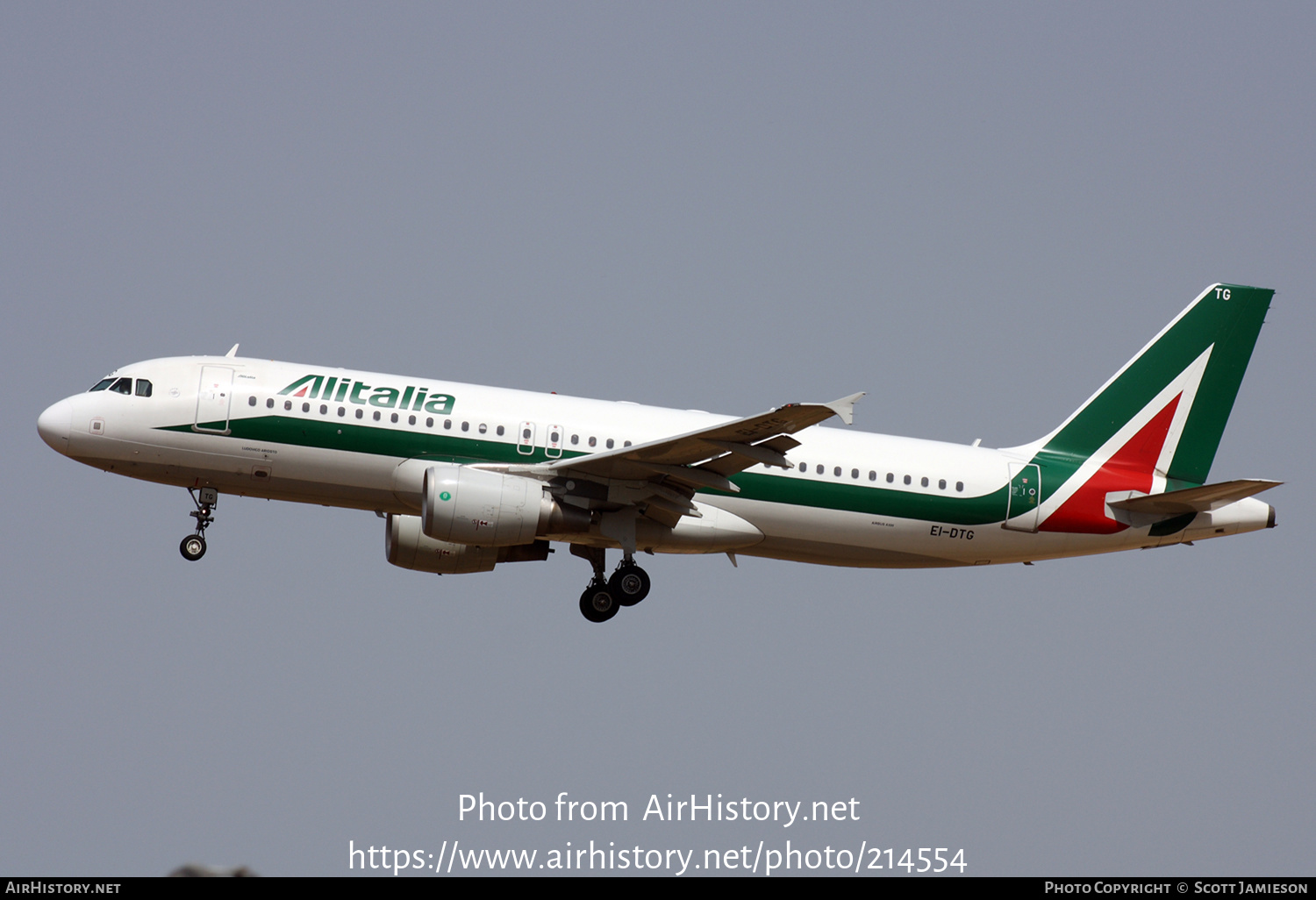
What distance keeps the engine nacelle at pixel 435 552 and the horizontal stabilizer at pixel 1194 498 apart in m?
12.6

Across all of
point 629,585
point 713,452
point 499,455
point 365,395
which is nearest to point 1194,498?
point 713,452

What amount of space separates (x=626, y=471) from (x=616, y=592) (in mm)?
2965

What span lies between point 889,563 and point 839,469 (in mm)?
2512

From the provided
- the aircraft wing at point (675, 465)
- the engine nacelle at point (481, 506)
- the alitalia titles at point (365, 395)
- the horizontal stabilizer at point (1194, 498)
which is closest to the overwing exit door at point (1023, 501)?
the horizontal stabilizer at point (1194, 498)

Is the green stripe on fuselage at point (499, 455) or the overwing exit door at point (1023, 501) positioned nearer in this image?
the green stripe on fuselage at point (499, 455)

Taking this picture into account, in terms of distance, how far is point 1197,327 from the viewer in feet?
114

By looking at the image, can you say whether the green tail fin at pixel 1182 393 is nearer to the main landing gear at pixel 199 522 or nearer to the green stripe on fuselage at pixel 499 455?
the green stripe on fuselage at pixel 499 455

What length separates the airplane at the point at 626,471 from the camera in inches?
1172

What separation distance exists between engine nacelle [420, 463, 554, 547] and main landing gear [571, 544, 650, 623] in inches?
99.6

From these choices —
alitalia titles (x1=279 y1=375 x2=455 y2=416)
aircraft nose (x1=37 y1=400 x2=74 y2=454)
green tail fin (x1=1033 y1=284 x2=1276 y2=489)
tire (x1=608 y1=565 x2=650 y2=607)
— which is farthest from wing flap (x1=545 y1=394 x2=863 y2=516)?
aircraft nose (x1=37 y1=400 x2=74 y2=454)

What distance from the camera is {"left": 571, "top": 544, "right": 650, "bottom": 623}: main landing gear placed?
3145 centimetres
